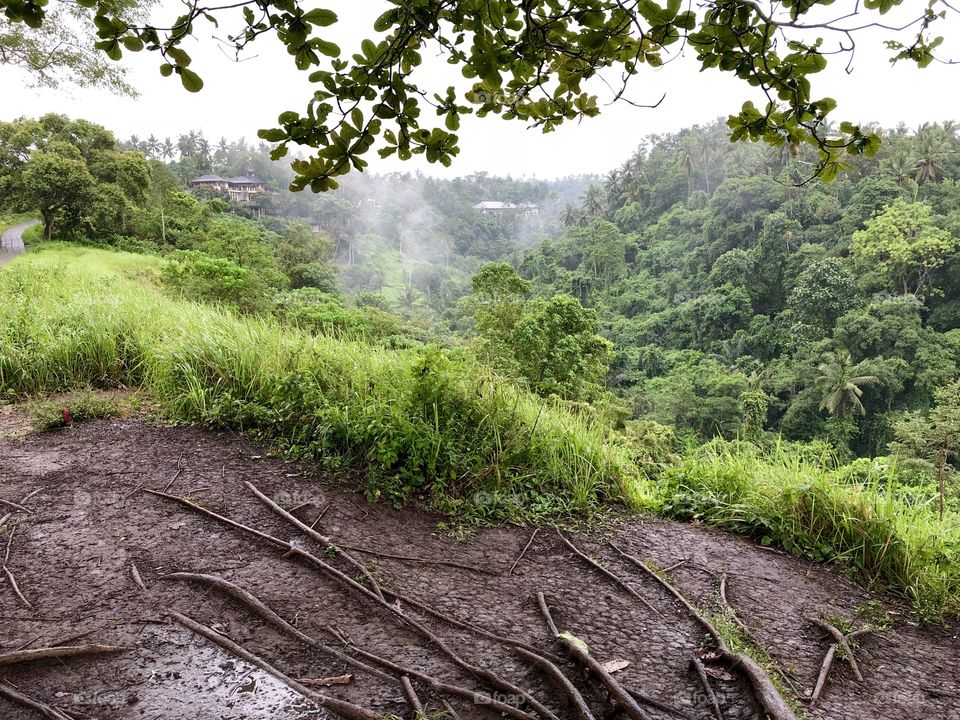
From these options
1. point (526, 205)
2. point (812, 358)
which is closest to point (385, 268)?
point (526, 205)

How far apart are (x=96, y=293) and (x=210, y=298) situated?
460cm

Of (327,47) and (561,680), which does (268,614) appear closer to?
(561,680)

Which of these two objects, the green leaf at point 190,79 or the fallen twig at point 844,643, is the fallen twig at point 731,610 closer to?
the fallen twig at point 844,643

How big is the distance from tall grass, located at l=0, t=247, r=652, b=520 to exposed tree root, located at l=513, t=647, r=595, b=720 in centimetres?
103

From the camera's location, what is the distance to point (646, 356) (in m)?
→ 36.9

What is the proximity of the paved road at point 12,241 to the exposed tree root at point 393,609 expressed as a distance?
16.4m

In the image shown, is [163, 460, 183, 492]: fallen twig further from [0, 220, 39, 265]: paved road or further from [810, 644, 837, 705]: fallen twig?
[0, 220, 39, 265]: paved road

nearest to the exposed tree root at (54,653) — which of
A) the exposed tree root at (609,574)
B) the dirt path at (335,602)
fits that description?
the dirt path at (335,602)

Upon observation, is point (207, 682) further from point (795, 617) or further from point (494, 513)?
point (795, 617)

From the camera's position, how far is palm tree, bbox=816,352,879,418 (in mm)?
26736

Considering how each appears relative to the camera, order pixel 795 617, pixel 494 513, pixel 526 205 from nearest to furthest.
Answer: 1. pixel 795 617
2. pixel 494 513
3. pixel 526 205

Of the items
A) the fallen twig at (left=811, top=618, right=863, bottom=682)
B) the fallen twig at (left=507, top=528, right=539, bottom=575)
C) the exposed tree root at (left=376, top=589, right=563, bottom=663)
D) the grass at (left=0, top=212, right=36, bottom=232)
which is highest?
the grass at (left=0, top=212, right=36, bottom=232)

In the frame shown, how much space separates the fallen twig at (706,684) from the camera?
160cm

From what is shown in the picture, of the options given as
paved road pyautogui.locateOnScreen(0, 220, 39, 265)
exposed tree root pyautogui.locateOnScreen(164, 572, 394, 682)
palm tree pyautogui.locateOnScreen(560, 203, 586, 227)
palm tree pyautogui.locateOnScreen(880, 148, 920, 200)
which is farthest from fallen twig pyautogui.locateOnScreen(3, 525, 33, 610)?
palm tree pyautogui.locateOnScreen(560, 203, 586, 227)
